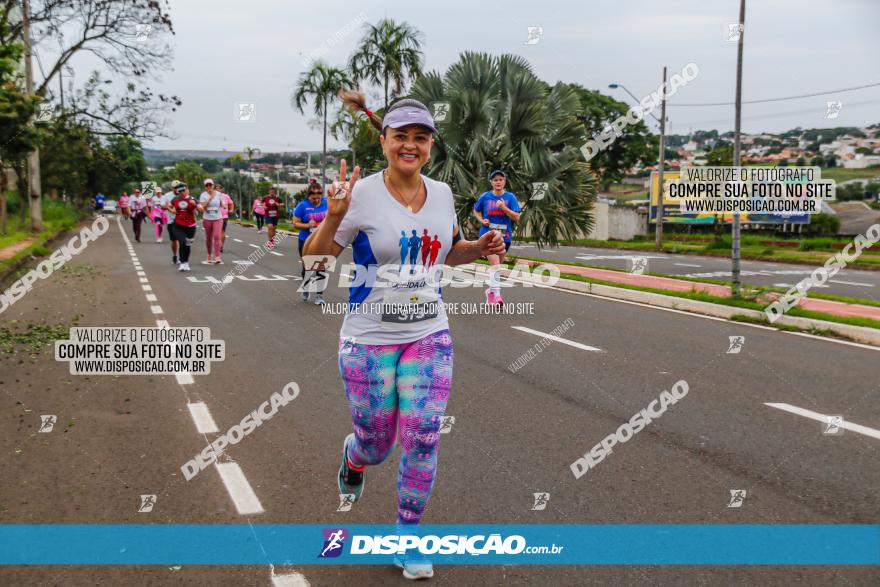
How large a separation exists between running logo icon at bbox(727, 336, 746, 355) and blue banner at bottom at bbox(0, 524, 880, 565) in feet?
17.4

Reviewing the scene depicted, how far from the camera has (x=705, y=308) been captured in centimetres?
1289

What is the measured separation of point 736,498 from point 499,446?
5.36 ft

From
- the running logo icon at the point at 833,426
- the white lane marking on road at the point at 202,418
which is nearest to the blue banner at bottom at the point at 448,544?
the white lane marking on road at the point at 202,418

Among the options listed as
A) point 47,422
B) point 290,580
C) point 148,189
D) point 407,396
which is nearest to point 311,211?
point 47,422

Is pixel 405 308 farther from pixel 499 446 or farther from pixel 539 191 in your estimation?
pixel 539 191

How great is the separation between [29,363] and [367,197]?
624cm

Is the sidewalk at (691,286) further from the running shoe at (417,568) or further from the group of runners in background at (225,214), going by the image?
the running shoe at (417,568)

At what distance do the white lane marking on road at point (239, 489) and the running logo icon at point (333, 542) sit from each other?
0.52 meters

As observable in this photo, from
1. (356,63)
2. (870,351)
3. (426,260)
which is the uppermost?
(356,63)

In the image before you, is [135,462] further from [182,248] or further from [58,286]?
[182,248]

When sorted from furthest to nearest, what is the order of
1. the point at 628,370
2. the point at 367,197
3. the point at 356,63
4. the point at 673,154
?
the point at 673,154
the point at 356,63
the point at 628,370
the point at 367,197

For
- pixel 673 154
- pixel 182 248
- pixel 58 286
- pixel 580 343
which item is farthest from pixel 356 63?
pixel 673 154

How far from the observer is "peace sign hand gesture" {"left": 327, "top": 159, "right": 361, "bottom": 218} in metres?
3.34

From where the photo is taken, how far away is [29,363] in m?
8.22
